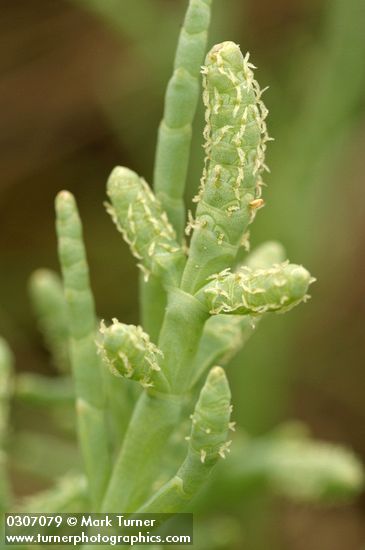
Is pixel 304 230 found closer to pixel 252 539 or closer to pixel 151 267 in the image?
pixel 252 539

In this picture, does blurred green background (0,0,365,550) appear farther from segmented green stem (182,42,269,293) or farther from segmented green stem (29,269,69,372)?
segmented green stem (182,42,269,293)

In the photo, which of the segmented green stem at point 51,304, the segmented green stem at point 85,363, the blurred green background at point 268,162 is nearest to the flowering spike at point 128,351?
the segmented green stem at point 85,363

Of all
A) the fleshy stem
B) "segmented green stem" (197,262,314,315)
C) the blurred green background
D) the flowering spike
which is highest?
the blurred green background

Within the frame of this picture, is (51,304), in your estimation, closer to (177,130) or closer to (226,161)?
(177,130)

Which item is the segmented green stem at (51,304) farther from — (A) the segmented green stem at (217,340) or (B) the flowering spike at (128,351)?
(B) the flowering spike at (128,351)

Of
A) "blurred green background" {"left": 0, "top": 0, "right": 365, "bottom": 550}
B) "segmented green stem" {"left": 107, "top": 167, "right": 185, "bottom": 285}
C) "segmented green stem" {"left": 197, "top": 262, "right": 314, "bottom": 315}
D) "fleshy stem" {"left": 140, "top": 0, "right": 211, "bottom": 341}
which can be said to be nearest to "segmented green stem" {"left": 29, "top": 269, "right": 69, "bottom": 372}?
"fleshy stem" {"left": 140, "top": 0, "right": 211, "bottom": 341}

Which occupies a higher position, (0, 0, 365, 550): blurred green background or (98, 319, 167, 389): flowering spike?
(0, 0, 365, 550): blurred green background

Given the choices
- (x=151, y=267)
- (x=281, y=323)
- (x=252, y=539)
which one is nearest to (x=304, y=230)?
(x=281, y=323)

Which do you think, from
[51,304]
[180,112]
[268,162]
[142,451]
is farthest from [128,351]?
[268,162]
